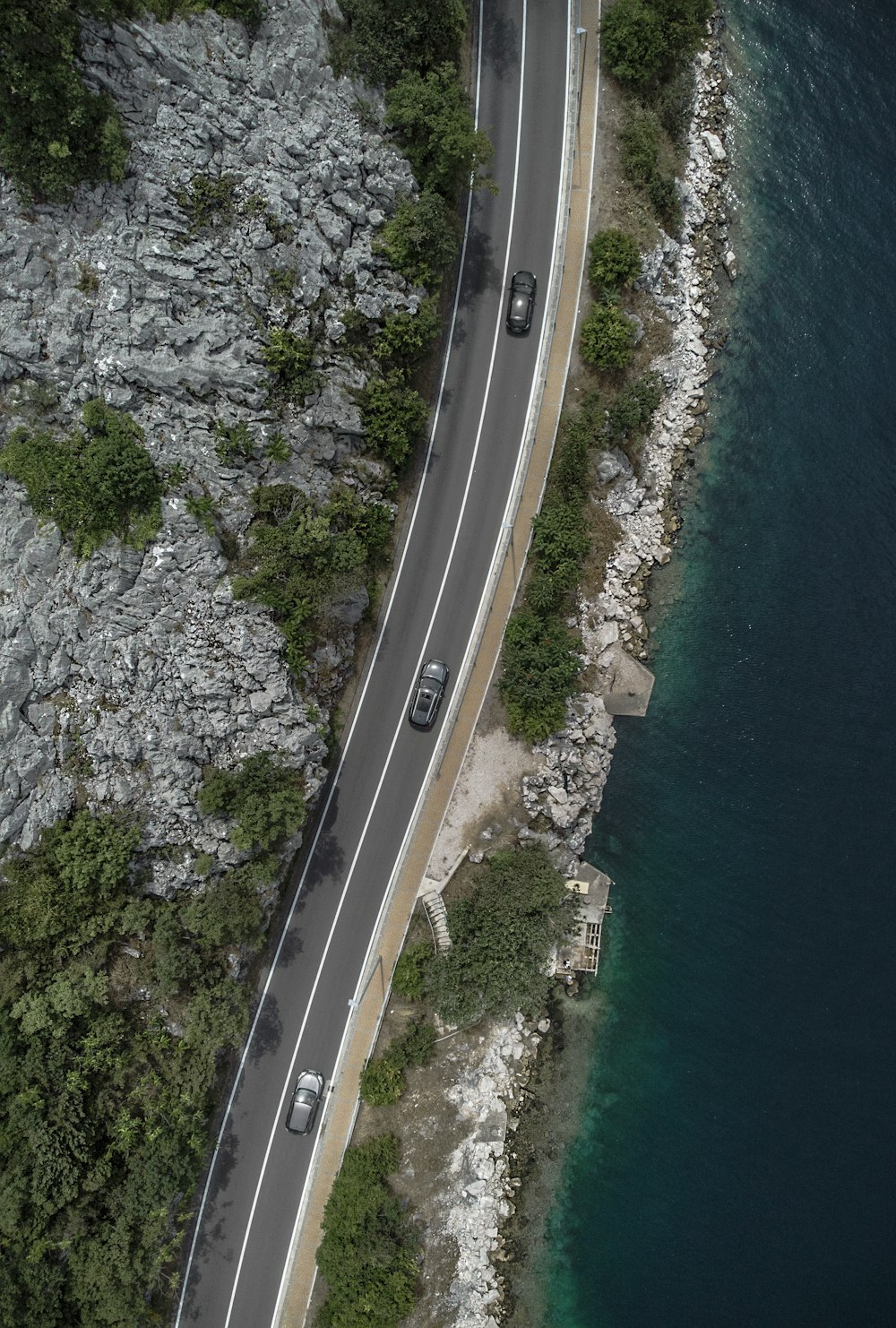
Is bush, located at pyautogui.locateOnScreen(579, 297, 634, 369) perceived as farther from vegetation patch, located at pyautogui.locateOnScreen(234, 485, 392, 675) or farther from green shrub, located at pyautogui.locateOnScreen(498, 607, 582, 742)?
vegetation patch, located at pyautogui.locateOnScreen(234, 485, 392, 675)

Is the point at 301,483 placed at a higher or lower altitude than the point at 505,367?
lower

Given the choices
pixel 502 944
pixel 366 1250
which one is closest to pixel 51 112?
pixel 502 944

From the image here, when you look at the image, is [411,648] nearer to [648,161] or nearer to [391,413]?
[391,413]

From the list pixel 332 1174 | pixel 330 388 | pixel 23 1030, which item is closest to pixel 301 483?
pixel 330 388

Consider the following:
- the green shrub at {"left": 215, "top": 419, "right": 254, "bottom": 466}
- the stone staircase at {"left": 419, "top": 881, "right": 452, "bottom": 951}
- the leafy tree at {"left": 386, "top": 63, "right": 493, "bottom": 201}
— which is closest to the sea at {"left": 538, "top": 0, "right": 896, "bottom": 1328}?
the stone staircase at {"left": 419, "top": 881, "right": 452, "bottom": 951}

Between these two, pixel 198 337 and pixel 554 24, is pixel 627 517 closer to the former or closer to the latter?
pixel 198 337

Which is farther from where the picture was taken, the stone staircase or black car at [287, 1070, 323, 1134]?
the stone staircase

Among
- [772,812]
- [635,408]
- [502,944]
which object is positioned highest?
[635,408]
